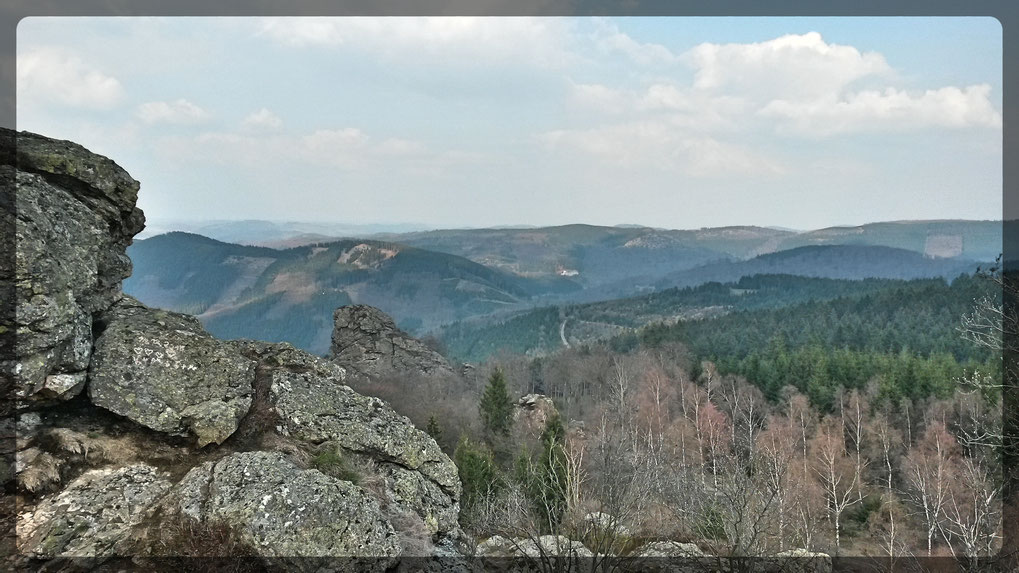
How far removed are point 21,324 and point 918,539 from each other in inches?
1847

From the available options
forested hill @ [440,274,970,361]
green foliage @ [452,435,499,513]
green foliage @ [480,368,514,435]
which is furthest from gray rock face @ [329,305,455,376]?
forested hill @ [440,274,970,361]

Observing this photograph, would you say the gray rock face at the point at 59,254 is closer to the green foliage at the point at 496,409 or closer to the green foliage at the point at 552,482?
the green foliage at the point at 552,482

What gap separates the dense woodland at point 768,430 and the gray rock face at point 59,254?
8402 millimetres

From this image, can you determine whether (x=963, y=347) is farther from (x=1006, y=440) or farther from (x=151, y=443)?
(x=151, y=443)

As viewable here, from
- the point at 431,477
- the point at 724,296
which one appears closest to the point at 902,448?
the point at 431,477

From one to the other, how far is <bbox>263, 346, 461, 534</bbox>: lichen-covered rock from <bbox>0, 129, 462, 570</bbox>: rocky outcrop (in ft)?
0.09

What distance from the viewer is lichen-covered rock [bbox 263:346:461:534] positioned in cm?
944

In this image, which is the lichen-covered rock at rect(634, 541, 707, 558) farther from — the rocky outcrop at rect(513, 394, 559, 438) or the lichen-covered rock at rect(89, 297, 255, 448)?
the rocky outcrop at rect(513, 394, 559, 438)

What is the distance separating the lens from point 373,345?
59500 millimetres

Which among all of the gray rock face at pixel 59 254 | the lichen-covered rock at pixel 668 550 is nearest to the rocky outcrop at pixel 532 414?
the lichen-covered rock at pixel 668 550

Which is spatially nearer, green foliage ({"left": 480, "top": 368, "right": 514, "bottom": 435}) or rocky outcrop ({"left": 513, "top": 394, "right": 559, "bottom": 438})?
green foliage ({"left": 480, "top": 368, "right": 514, "bottom": 435})

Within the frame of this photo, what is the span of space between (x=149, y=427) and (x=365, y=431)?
11.2 feet

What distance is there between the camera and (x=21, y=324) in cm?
748

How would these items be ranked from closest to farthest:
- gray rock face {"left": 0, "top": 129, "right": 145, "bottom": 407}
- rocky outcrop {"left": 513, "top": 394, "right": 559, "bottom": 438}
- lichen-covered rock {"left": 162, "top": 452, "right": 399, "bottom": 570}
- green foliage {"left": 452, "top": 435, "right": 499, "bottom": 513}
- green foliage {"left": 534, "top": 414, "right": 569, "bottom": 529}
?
lichen-covered rock {"left": 162, "top": 452, "right": 399, "bottom": 570}
gray rock face {"left": 0, "top": 129, "right": 145, "bottom": 407}
green foliage {"left": 534, "top": 414, "right": 569, "bottom": 529}
green foliage {"left": 452, "top": 435, "right": 499, "bottom": 513}
rocky outcrop {"left": 513, "top": 394, "right": 559, "bottom": 438}
